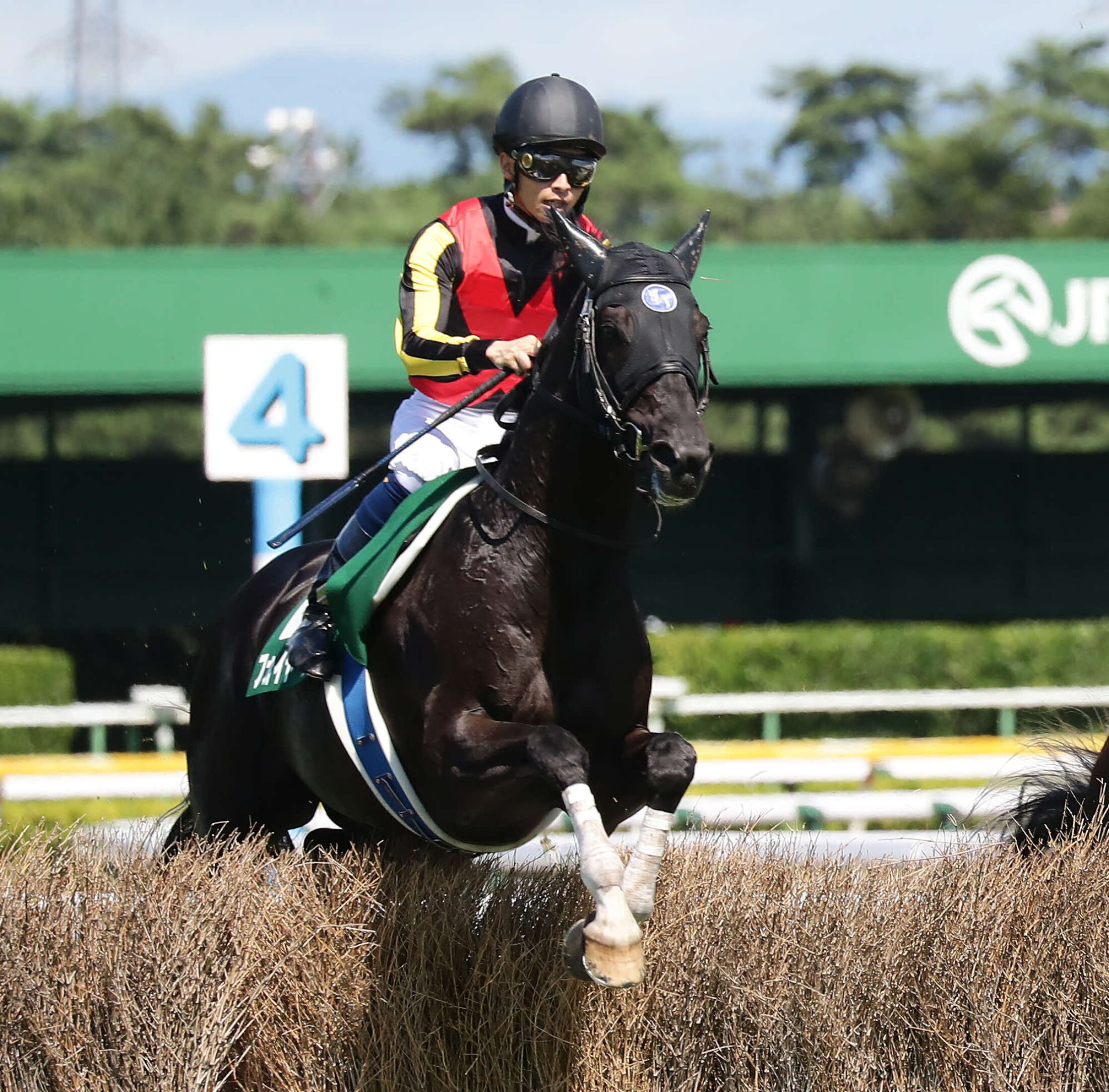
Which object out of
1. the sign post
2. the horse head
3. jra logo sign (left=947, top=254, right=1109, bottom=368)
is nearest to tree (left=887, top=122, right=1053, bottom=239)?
jra logo sign (left=947, top=254, right=1109, bottom=368)

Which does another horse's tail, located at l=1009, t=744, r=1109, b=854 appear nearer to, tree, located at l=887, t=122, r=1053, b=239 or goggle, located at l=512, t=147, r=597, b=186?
goggle, located at l=512, t=147, r=597, b=186

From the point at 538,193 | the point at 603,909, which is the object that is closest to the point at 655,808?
the point at 603,909

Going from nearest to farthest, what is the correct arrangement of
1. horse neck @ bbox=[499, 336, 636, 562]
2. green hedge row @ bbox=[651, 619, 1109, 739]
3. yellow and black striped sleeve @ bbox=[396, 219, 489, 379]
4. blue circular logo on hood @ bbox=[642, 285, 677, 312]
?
blue circular logo on hood @ bbox=[642, 285, 677, 312]
horse neck @ bbox=[499, 336, 636, 562]
yellow and black striped sleeve @ bbox=[396, 219, 489, 379]
green hedge row @ bbox=[651, 619, 1109, 739]

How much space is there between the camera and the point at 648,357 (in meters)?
3.76

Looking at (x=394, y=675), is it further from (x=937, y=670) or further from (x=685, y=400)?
(x=937, y=670)

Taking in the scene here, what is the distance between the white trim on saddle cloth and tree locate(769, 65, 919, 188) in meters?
57.6

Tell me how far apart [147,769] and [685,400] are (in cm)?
648

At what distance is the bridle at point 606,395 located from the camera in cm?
375

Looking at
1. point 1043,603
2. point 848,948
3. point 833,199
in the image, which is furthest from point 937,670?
point 833,199

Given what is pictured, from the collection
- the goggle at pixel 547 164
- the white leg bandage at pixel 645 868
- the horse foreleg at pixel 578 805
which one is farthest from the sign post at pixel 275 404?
the white leg bandage at pixel 645 868

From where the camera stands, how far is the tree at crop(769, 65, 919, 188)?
197ft

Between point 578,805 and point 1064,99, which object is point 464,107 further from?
point 578,805

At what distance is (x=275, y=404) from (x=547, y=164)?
7.91 ft

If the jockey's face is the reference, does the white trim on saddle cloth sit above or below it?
below
